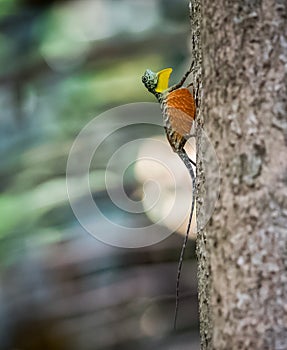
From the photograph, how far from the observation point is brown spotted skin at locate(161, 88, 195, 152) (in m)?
1.11

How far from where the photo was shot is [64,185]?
3.71 meters

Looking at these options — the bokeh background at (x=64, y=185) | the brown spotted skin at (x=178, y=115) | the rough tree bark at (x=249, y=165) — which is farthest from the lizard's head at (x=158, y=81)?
the bokeh background at (x=64, y=185)

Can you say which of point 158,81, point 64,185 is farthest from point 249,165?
point 64,185

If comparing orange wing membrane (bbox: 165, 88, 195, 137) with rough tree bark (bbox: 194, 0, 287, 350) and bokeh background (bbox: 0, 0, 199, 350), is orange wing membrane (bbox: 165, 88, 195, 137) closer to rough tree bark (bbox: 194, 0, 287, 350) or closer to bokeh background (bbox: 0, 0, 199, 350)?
rough tree bark (bbox: 194, 0, 287, 350)

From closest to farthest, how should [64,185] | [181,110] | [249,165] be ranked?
[249,165], [181,110], [64,185]

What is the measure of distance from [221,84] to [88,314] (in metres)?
2.87

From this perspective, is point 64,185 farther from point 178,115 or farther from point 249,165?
point 249,165

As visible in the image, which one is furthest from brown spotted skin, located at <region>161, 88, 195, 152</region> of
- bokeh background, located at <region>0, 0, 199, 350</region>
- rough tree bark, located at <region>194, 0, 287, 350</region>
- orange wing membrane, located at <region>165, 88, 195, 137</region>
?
bokeh background, located at <region>0, 0, 199, 350</region>

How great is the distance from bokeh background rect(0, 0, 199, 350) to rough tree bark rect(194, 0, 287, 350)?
263 cm

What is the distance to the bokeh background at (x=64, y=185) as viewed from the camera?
3594mm

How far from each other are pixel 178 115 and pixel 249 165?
0.87ft

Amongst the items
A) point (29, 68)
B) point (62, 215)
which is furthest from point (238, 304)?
point (29, 68)

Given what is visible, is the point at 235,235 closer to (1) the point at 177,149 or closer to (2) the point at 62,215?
(1) the point at 177,149

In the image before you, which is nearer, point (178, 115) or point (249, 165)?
point (249, 165)
